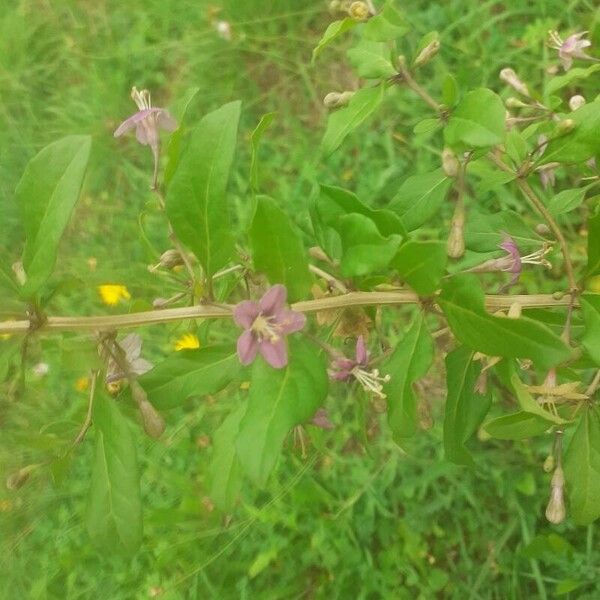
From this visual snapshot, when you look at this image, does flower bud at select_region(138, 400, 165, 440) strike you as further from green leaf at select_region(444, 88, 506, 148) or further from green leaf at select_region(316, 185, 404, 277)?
green leaf at select_region(444, 88, 506, 148)

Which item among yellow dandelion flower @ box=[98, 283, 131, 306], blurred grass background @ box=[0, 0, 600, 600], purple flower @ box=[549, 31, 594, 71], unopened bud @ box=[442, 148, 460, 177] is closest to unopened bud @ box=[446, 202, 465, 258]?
unopened bud @ box=[442, 148, 460, 177]

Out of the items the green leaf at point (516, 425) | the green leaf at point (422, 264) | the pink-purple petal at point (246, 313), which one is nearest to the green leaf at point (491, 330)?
the green leaf at point (422, 264)

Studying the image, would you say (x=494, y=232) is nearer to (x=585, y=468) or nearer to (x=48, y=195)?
(x=585, y=468)

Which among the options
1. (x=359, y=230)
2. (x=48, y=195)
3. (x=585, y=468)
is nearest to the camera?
(x=359, y=230)

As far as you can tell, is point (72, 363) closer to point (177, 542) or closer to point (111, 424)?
point (111, 424)

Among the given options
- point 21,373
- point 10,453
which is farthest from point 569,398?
point 10,453

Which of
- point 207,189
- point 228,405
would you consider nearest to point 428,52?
point 207,189

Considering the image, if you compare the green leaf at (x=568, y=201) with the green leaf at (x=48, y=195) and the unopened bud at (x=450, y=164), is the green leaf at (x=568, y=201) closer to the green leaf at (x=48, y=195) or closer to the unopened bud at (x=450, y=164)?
the unopened bud at (x=450, y=164)
